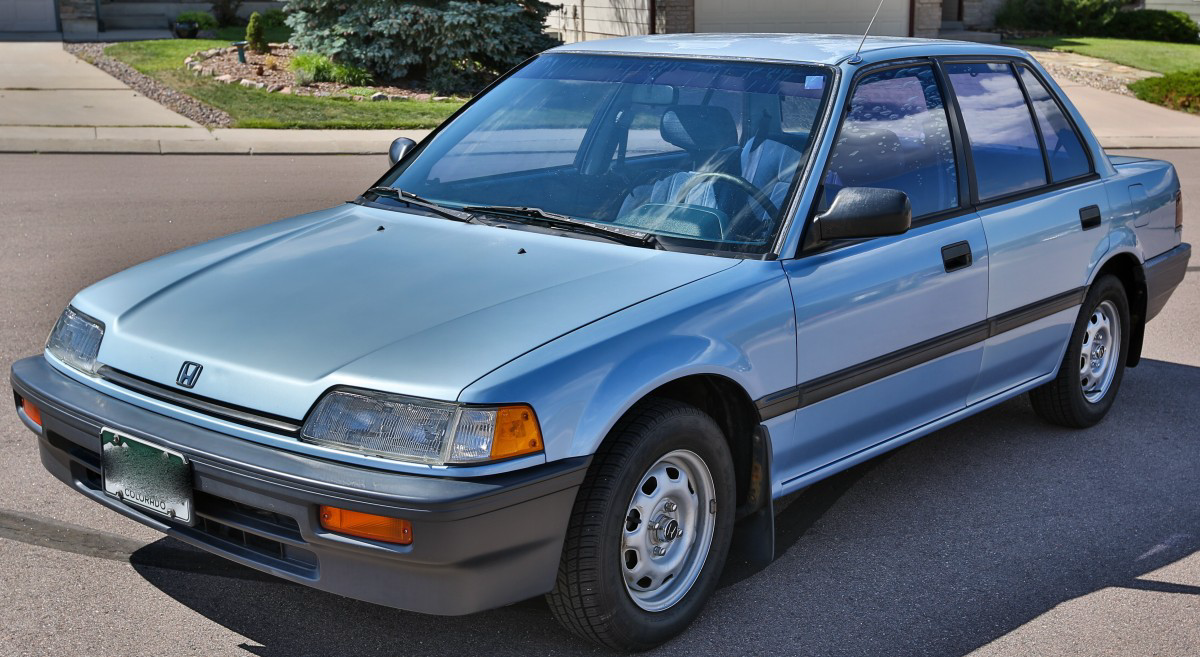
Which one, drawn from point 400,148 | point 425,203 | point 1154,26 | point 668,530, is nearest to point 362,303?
point 425,203

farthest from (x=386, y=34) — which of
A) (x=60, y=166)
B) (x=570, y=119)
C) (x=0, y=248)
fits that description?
(x=570, y=119)

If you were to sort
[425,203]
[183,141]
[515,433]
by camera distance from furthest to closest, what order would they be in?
[183,141]
[425,203]
[515,433]

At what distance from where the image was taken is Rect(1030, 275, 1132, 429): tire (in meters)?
5.54

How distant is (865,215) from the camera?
3.93 meters

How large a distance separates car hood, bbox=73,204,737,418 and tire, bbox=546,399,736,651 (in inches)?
14.3

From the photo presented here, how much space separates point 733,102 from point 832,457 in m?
1.24

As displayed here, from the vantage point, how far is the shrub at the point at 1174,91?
19.3 metres

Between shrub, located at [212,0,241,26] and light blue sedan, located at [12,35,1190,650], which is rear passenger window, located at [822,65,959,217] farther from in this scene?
shrub, located at [212,0,241,26]

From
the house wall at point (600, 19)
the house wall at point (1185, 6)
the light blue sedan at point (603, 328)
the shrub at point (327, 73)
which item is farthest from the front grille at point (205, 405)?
the house wall at point (1185, 6)

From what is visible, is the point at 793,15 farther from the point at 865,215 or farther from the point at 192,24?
the point at 865,215

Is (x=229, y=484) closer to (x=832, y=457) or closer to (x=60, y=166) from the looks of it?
(x=832, y=457)

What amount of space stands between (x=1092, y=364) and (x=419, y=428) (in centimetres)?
373

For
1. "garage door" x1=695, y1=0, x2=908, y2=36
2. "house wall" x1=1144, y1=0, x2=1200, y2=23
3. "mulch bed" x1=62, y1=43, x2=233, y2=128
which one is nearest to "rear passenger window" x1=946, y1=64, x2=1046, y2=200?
"mulch bed" x1=62, y1=43, x2=233, y2=128

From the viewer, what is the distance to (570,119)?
4.77 meters
